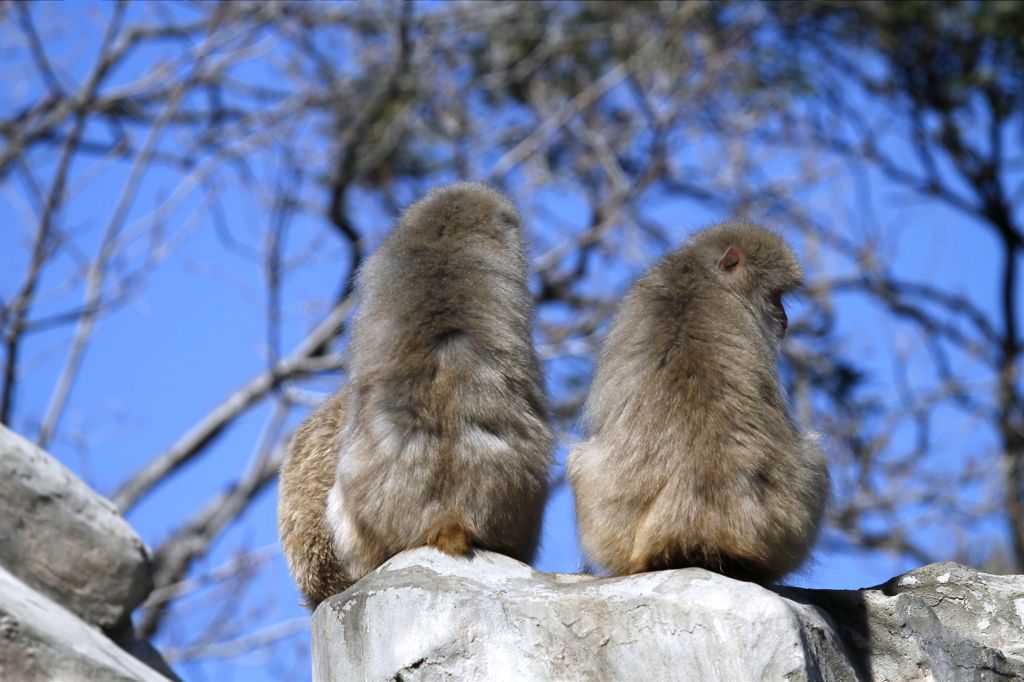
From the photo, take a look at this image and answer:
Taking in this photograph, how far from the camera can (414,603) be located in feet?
10.3

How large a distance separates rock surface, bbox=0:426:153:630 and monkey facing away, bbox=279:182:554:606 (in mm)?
1468

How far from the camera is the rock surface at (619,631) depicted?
2920 millimetres

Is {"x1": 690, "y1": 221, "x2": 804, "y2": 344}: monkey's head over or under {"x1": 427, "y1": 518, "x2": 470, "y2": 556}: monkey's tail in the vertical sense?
over

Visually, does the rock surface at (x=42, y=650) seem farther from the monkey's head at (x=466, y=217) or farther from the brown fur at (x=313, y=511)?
the monkey's head at (x=466, y=217)

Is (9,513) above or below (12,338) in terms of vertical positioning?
below

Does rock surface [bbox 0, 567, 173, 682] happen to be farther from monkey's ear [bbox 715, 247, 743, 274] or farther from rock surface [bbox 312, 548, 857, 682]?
monkey's ear [bbox 715, 247, 743, 274]

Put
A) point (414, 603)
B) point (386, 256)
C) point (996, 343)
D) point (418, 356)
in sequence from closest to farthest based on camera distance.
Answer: point (414, 603), point (418, 356), point (386, 256), point (996, 343)

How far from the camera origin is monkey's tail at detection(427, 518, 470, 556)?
11.1ft

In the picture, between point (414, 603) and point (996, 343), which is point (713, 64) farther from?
point (414, 603)

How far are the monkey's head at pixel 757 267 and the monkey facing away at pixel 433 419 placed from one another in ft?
2.24

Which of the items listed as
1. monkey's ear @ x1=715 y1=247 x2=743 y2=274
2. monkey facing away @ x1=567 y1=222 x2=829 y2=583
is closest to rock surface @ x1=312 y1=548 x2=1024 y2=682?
monkey facing away @ x1=567 y1=222 x2=829 y2=583

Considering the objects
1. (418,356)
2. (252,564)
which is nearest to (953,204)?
(252,564)

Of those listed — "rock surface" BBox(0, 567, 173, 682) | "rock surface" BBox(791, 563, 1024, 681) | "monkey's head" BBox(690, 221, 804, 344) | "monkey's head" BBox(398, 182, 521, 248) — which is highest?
"monkey's head" BBox(398, 182, 521, 248)

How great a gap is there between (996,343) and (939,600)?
10.3m
